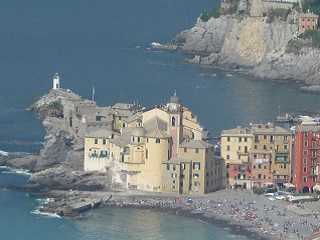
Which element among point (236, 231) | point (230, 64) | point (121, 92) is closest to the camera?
point (236, 231)

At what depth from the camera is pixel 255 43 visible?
168500 millimetres

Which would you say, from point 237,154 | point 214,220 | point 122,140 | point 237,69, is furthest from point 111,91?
point 214,220

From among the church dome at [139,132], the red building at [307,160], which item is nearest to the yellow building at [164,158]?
the church dome at [139,132]

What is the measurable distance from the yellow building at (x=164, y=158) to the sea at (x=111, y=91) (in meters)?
3.14

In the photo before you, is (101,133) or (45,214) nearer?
(45,214)

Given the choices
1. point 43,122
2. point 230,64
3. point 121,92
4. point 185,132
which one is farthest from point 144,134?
point 230,64

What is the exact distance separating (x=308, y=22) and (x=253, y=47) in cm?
477

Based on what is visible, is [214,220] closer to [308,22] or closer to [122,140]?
[122,140]

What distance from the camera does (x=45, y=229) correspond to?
106 metres

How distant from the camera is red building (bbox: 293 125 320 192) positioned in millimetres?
112812

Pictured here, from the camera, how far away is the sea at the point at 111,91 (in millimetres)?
106250

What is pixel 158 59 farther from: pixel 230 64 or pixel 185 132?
pixel 185 132

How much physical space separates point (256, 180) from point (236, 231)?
862 centimetres

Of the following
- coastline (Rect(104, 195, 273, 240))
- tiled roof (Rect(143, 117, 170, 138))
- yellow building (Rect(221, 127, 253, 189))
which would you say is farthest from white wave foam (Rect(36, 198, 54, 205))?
yellow building (Rect(221, 127, 253, 189))
